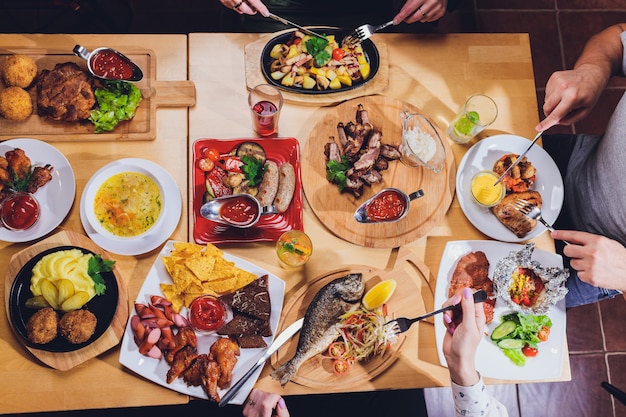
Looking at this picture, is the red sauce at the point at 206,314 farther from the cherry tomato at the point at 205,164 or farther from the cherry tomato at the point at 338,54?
the cherry tomato at the point at 338,54

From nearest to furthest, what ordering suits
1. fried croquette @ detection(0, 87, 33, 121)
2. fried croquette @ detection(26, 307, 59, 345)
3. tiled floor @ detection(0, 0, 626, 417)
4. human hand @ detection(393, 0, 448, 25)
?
fried croquette @ detection(26, 307, 59, 345) < fried croquette @ detection(0, 87, 33, 121) < human hand @ detection(393, 0, 448, 25) < tiled floor @ detection(0, 0, 626, 417)

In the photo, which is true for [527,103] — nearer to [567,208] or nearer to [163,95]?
[567,208]

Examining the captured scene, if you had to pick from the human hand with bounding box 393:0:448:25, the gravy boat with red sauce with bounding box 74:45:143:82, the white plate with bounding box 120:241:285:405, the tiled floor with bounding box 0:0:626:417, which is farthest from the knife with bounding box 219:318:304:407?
the tiled floor with bounding box 0:0:626:417

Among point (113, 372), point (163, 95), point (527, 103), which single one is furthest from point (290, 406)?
point (527, 103)

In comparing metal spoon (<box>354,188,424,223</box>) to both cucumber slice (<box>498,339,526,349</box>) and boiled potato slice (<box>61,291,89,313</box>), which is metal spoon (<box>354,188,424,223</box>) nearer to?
cucumber slice (<box>498,339,526,349</box>)

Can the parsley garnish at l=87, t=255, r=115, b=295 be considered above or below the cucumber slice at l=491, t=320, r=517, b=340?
above

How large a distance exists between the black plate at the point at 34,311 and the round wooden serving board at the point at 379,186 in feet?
3.54

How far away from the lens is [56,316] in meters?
2.24

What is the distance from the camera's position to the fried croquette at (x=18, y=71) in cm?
243

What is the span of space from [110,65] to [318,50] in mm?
1094

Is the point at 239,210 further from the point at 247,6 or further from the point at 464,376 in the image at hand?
the point at 464,376

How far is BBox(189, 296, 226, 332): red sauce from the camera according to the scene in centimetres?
227

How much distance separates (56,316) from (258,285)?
37.2 inches

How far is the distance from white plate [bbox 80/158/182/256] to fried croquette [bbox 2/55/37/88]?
24.6 inches
